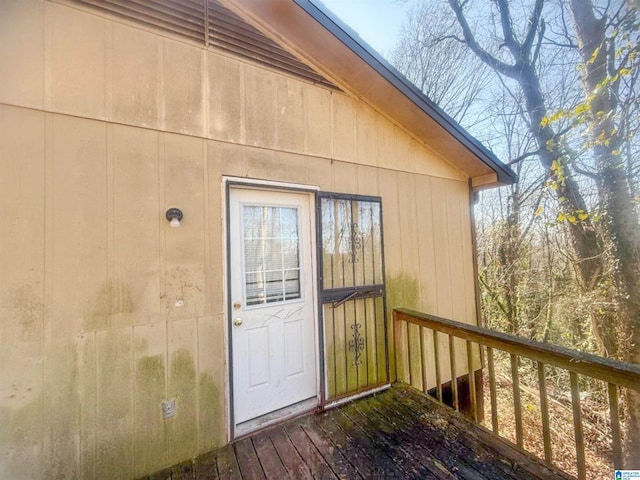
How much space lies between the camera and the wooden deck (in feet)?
5.84

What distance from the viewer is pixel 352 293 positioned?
275cm

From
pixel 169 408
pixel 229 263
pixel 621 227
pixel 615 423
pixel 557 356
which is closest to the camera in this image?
pixel 615 423

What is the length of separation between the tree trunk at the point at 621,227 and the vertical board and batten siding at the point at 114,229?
14.1 feet

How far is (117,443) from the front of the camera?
69.8 inches

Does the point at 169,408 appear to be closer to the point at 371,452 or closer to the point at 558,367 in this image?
the point at 371,452

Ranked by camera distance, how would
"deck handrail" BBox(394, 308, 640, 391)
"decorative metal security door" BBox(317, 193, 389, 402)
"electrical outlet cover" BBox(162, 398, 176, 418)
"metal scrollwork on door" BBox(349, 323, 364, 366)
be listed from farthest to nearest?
"metal scrollwork on door" BBox(349, 323, 364, 366) → "decorative metal security door" BBox(317, 193, 389, 402) → "electrical outlet cover" BBox(162, 398, 176, 418) → "deck handrail" BBox(394, 308, 640, 391)

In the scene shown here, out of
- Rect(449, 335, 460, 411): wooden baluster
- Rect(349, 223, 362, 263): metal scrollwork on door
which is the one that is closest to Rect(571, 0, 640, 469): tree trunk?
Rect(449, 335, 460, 411): wooden baluster

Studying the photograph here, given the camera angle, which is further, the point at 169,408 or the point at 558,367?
the point at 169,408

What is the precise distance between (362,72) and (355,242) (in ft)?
5.50

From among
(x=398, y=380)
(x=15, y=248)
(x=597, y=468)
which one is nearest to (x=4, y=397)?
(x=15, y=248)

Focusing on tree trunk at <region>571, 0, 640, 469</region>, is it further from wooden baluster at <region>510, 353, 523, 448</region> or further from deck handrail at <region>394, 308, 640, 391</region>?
deck handrail at <region>394, 308, 640, 391</region>

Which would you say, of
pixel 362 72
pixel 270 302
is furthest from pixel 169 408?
pixel 362 72

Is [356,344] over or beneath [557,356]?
beneath

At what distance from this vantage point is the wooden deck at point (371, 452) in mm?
1781
